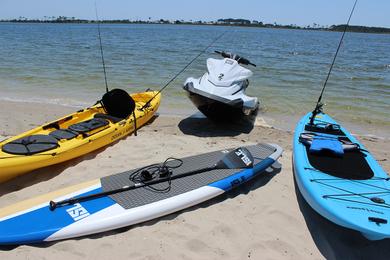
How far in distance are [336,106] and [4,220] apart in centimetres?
940

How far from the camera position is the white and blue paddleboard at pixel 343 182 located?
11.6 ft

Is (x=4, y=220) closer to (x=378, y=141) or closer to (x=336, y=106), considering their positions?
(x=378, y=141)

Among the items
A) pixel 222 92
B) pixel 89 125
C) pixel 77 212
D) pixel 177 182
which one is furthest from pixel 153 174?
pixel 222 92

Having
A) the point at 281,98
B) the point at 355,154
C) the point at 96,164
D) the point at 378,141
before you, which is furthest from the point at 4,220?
the point at 281,98

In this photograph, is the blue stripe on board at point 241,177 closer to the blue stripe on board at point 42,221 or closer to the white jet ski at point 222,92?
the blue stripe on board at point 42,221

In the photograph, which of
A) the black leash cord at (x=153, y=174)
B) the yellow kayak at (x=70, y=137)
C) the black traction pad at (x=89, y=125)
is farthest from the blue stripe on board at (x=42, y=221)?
the black traction pad at (x=89, y=125)

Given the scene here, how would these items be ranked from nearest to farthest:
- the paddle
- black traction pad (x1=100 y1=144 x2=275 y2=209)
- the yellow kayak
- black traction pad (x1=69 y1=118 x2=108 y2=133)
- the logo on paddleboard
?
the logo on paddleboard → black traction pad (x1=100 y1=144 x2=275 y2=209) → the paddle → the yellow kayak → black traction pad (x1=69 y1=118 x2=108 y2=133)

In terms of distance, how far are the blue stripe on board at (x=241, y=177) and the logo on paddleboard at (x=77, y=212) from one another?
5.10 ft

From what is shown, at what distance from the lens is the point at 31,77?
13.6 metres

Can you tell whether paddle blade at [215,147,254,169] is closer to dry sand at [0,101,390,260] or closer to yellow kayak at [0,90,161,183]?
dry sand at [0,101,390,260]

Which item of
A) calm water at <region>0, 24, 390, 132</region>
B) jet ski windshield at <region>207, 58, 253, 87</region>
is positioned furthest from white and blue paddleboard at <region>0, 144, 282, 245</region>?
calm water at <region>0, 24, 390, 132</region>

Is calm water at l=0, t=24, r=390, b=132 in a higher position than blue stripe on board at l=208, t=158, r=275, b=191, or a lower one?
lower

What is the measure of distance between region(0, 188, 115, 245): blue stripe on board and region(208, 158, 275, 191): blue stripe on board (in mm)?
1378

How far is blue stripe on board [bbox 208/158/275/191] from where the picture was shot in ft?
14.9
